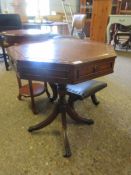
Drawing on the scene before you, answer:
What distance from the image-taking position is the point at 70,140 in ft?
4.42

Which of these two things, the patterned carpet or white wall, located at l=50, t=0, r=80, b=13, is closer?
the patterned carpet

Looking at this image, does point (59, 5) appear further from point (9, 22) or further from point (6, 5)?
point (9, 22)

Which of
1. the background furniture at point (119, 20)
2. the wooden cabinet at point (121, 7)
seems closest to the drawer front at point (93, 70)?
the background furniture at point (119, 20)

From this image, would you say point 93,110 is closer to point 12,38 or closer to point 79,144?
point 79,144

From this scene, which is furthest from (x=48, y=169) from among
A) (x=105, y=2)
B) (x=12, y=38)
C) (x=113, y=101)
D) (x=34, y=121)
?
(x=105, y=2)

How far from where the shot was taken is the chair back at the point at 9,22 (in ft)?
10.1

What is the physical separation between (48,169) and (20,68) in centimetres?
70

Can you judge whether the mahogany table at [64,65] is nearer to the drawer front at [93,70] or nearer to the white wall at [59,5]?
the drawer front at [93,70]

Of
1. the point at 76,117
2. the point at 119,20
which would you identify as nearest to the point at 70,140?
the point at 76,117

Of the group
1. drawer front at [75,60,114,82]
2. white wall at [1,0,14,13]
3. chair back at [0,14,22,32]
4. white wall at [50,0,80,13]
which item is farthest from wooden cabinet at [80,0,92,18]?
drawer front at [75,60,114,82]

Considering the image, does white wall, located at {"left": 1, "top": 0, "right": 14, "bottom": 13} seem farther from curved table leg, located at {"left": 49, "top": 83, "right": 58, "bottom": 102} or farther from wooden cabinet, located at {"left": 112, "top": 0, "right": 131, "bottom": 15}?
curved table leg, located at {"left": 49, "top": 83, "right": 58, "bottom": 102}

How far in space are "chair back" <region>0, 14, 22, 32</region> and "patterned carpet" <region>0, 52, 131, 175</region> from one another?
1680mm

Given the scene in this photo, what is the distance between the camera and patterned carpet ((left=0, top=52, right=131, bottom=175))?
43.9 inches

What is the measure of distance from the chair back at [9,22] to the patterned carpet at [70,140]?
5.51 feet
